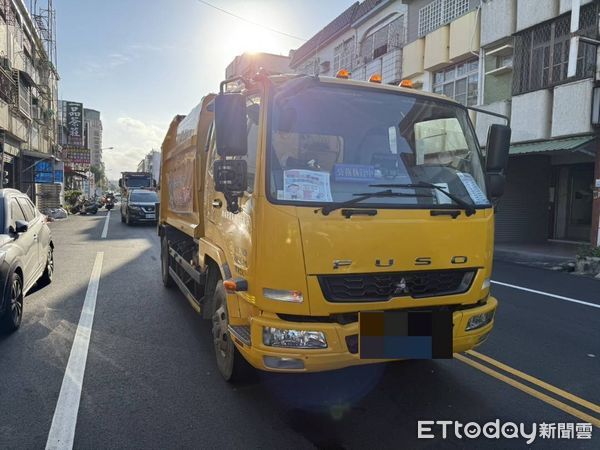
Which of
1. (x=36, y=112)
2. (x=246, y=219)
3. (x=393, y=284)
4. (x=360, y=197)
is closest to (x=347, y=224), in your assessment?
(x=360, y=197)

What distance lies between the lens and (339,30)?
78.8ft

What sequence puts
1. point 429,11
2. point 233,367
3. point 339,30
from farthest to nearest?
point 339,30
point 429,11
point 233,367

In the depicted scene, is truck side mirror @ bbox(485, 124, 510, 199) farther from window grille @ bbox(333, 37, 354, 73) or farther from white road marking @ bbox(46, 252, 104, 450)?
window grille @ bbox(333, 37, 354, 73)

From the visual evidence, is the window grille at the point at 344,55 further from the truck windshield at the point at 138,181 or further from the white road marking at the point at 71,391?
the white road marking at the point at 71,391

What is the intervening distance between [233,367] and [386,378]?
4.39 ft

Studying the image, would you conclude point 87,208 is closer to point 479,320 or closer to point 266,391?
point 266,391

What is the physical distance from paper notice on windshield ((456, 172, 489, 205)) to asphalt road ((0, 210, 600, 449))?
1.57 meters

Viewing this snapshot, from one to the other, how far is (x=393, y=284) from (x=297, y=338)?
0.77 meters

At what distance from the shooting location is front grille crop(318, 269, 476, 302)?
9.95ft

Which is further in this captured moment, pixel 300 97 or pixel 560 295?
pixel 560 295

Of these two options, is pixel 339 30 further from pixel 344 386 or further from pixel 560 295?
pixel 344 386

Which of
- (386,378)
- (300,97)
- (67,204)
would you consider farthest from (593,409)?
(67,204)

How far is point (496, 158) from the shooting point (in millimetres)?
3924

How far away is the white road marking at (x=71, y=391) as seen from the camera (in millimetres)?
3012
